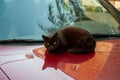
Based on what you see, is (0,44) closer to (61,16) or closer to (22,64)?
(22,64)

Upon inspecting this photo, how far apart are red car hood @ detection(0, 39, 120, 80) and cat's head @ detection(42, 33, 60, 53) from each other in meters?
0.05

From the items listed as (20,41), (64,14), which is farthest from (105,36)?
(20,41)

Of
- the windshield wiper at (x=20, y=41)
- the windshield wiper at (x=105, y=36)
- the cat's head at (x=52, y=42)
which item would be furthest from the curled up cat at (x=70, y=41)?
the windshield wiper at (x=105, y=36)

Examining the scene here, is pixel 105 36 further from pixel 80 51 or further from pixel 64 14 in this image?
pixel 80 51

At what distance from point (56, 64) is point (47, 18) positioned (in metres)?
0.95

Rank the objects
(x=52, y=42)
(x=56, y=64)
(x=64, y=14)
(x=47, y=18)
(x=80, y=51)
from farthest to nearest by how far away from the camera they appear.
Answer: (x=64, y=14), (x=47, y=18), (x=52, y=42), (x=80, y=51), (x=56, y=64)

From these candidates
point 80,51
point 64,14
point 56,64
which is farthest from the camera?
point 64,14

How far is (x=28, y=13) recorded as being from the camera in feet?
11.2

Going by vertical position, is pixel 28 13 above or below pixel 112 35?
above

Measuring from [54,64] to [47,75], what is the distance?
0.28 m

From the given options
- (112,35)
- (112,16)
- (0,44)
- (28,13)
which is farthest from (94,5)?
(0,44)

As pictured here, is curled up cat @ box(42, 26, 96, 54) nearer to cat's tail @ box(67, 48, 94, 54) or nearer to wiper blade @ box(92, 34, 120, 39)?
cat's tail @ box(67, 48, 94, 54)

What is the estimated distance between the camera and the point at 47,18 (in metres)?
3.46

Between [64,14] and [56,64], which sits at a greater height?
[64,14]
